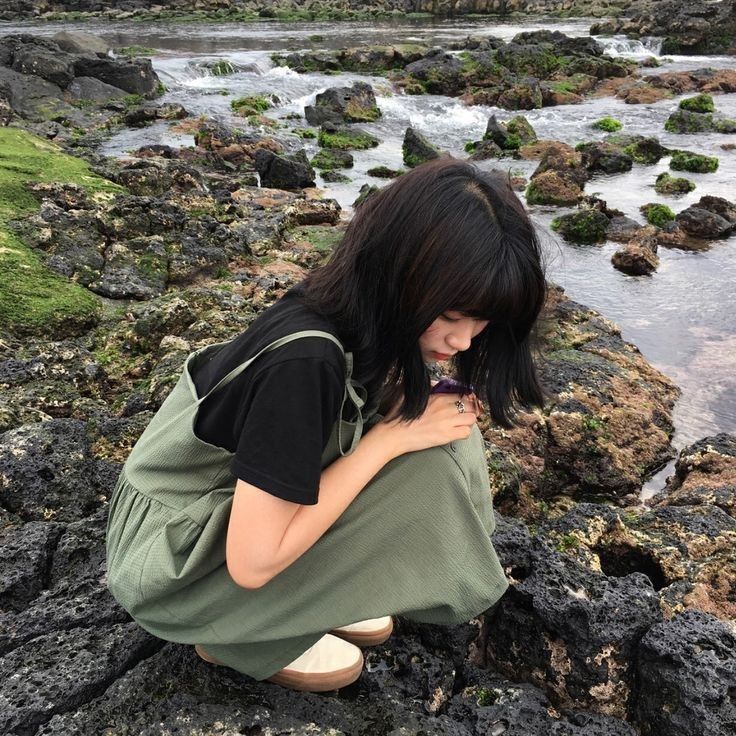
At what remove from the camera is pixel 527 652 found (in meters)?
2.79

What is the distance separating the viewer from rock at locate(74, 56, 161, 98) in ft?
80.0

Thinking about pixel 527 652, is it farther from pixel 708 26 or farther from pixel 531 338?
pixel 708 26

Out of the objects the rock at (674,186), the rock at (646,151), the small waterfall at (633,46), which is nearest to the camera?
the rock at (674,186)

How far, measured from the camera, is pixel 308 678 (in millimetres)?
2363

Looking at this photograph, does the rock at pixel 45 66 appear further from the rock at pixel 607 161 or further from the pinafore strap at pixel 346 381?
the pinafore strap at pixel 346 381

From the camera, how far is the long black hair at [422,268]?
76.7 inches

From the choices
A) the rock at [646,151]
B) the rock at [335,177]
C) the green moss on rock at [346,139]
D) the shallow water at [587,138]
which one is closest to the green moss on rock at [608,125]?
the shallow water at [587,138]

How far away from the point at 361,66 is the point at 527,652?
34.1 meters

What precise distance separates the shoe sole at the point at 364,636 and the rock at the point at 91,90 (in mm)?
24441

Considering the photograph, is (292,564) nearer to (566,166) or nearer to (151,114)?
(566,166)

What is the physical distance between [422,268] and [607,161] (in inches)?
636

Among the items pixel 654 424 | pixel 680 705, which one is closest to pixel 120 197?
pixel 654 424

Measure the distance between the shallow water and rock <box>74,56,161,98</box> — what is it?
1.09 metres

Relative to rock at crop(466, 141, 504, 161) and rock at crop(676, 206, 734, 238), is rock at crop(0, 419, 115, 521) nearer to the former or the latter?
rock at crop(676, 206, 734, 238)
